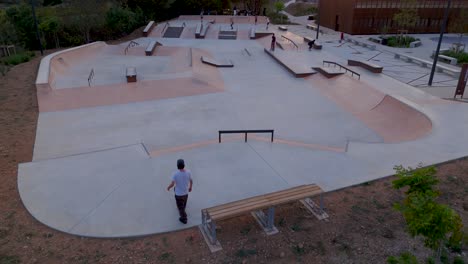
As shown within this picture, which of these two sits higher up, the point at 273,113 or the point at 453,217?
the point at 453,217

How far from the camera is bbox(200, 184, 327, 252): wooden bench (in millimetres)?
5250

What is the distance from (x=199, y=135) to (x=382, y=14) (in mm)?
31305

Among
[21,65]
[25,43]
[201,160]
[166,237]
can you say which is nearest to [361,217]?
[166,237]

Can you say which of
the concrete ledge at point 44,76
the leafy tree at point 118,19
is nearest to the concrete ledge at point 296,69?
the concrete ledge at point 44,76

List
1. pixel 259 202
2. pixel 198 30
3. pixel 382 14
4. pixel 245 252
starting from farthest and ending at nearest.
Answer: pixel 382 14 < pixel 198 30 < pixel 259 202 < pixel 245 252

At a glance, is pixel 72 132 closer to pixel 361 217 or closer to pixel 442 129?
pixel 361 217

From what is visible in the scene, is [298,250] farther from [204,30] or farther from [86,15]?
[204,30]

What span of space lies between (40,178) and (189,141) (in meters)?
4.08

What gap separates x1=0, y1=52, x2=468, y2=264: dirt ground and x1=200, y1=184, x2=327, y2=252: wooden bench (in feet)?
0.46

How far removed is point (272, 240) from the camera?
→ 532 cm

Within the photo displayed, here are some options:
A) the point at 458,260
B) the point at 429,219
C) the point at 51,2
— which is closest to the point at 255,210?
the point at 429,219

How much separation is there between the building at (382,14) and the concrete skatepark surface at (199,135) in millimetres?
17927

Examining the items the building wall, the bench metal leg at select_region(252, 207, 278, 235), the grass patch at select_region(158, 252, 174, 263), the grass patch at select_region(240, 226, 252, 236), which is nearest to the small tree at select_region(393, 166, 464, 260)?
the bench metal leg at select_region(252, 207, 278, 235)

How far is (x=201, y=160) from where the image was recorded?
8102 mm
